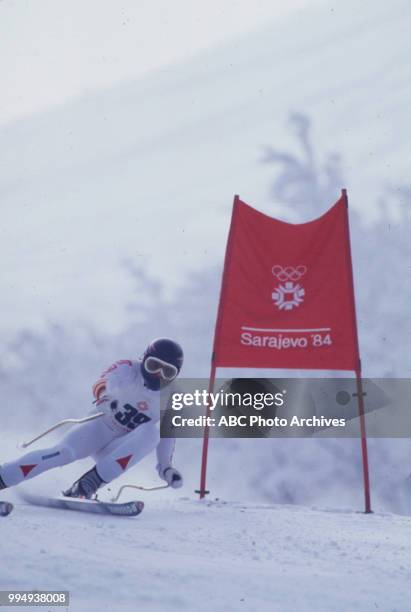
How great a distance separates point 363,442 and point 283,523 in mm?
1503

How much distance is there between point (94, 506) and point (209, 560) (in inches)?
60.0

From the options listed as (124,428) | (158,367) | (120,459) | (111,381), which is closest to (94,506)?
(120,459)

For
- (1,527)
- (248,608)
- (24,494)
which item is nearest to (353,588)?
(248,608)

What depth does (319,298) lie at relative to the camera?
23.3ft

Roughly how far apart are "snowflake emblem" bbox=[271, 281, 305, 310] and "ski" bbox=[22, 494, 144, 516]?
2.45 meters

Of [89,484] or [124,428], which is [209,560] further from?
[124,428]

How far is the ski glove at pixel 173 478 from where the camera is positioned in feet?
19.3

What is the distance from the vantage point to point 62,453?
5.60 m

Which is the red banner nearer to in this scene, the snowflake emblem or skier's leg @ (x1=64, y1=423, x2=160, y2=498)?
the snowflake emblem

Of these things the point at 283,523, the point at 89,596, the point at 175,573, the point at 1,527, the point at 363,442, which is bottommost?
the point at 89,596

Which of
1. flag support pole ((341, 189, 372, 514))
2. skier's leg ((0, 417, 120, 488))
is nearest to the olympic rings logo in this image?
flag support pole ((341, 189, 372, 514))

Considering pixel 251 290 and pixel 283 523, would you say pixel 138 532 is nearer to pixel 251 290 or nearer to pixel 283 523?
pixel 283 523

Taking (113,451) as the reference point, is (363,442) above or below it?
above

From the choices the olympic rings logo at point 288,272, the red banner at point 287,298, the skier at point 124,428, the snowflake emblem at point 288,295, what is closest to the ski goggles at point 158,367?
the skier at point 124,428
